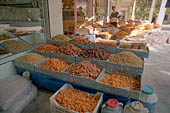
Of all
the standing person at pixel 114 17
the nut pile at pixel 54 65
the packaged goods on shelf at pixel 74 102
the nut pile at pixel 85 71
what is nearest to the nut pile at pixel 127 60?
the nut pile at pixel 85 71

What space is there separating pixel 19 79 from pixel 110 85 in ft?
4.93

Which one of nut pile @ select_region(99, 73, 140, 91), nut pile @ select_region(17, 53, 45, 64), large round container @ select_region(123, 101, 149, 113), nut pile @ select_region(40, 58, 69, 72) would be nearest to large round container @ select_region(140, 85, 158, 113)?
nut pile @ select_region(99, 73, 140, 91)

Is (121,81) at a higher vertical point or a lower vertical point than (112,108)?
higher

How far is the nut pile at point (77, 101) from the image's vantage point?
4.74 ft

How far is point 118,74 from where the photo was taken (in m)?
1.99

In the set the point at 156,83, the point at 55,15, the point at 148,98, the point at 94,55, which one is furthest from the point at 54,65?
the point at 156,83

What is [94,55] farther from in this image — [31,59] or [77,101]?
[31,59]

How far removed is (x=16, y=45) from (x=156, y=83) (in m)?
3.19

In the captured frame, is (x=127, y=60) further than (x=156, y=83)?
No

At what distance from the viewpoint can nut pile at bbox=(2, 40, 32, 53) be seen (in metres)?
2.54

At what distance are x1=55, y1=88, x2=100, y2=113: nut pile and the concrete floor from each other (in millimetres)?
462

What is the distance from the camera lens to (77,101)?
1.53m

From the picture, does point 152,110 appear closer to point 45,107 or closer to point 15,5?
point 45,107

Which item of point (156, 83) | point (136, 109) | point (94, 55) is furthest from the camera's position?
point (156, 83)
